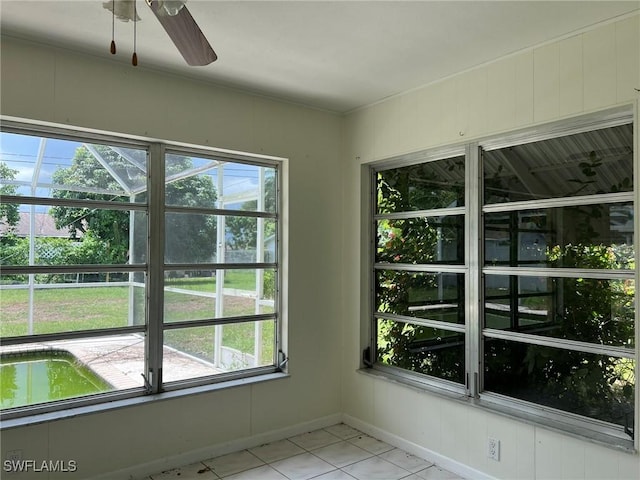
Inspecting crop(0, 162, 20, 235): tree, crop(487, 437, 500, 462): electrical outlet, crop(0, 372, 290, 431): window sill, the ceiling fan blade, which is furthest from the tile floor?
the ceiling fan blade

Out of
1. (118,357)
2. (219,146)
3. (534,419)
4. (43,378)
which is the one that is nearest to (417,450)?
(534,419)

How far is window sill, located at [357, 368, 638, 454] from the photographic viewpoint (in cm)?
239

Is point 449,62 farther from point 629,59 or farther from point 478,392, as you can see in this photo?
point 478,392

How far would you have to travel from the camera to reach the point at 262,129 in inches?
144

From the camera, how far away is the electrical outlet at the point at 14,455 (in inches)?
103

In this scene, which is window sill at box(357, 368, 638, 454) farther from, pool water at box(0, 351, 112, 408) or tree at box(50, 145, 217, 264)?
pool water at box(0, 351, 112, 408)

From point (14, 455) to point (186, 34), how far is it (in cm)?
252

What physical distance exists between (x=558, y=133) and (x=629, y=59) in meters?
0.50

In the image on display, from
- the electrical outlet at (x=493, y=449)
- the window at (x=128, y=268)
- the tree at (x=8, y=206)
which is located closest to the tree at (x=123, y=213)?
the window at (x=128, y=268)

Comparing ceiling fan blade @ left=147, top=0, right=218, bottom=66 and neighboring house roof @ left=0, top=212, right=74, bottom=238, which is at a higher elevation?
ceiling fan blade @ left=147, top=0, right=218, bottom=66

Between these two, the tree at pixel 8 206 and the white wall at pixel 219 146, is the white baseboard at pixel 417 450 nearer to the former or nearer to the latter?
the white wall at pixel 219 146

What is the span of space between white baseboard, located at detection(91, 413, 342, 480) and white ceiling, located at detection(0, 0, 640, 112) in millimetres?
2672

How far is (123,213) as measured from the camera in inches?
123

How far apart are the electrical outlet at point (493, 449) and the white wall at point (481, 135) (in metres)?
0.03
